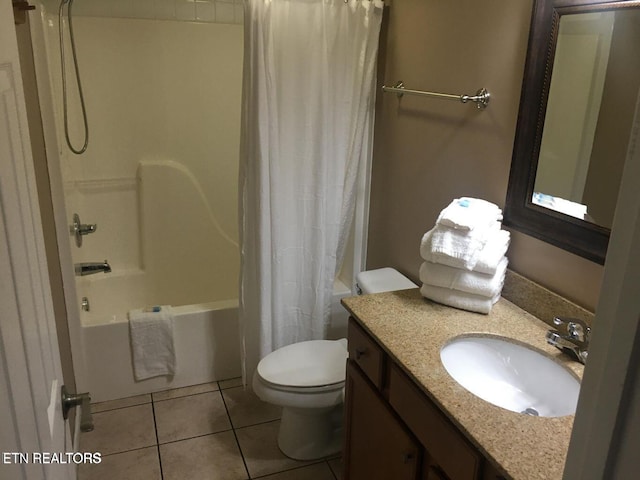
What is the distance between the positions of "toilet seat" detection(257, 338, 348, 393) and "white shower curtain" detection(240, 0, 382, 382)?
0.29 metres

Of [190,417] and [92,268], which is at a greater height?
[92,268]

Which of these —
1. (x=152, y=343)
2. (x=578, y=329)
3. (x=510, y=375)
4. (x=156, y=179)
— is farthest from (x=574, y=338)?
(x=156, y=179)

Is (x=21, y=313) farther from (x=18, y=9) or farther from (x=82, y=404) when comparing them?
(x=18, y=9)

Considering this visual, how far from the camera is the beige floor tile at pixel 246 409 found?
2.48m

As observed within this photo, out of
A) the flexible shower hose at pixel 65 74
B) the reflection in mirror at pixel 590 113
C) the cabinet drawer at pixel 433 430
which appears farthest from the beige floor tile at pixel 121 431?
the reflection in mirror at pixel 590 113

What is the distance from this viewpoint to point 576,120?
4.79ft

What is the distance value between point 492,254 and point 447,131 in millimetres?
583

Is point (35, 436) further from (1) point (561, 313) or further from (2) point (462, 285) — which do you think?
(1) point (561, 313)

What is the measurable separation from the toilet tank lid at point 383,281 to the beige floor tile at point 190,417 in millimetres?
929

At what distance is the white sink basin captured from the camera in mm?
1399

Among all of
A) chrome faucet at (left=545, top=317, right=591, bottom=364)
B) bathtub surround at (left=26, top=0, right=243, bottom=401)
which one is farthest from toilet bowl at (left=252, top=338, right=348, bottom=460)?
chrome faucet at (left=545, top=317, right=591, bottom=364)

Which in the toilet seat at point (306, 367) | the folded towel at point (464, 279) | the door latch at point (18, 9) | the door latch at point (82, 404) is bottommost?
the toilet seat at point (306, 367)

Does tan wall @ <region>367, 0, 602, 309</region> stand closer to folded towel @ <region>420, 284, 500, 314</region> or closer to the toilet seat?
folded towel @ <region>420, 284, 500, 314</region>

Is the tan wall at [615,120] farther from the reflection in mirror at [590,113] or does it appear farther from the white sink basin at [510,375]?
the white sink basin at [510,375]
